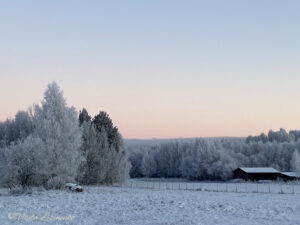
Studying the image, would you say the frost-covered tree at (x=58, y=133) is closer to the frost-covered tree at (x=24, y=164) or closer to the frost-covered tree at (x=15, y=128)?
the frost-covered tree at (x=24, y=164)

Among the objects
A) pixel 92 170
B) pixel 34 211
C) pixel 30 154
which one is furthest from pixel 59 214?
pixel 92 170

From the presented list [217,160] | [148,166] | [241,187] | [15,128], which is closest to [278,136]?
[217,160]

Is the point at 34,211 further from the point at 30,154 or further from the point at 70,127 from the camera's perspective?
the point at 70,127

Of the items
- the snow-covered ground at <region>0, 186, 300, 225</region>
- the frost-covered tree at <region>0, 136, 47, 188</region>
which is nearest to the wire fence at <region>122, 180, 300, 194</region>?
the frost-covered tree at <region>0, 136, 47, 188</region>

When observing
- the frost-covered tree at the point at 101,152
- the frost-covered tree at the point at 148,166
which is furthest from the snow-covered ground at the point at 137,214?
the frost-covered tree at the point at 148,166

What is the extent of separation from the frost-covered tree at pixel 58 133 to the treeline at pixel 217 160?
70.1 metres

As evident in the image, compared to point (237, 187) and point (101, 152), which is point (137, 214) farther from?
point (237, 187)

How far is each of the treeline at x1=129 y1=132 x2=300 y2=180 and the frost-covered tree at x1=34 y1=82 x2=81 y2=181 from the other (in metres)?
70.1

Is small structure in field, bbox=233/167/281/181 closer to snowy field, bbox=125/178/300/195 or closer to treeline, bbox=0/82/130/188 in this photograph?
snowy field, bbox=125/178/300/195

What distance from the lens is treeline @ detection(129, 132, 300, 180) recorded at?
11044cm

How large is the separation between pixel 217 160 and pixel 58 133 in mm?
85463

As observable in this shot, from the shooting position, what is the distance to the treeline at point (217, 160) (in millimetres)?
110438

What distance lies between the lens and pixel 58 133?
40.3 metres

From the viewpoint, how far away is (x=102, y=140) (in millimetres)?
60906
